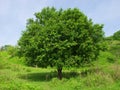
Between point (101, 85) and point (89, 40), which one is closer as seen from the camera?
point (101, 85)

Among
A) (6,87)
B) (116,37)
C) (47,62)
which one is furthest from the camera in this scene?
(116,37)

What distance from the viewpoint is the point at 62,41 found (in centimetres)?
2361

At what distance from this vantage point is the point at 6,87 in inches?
616

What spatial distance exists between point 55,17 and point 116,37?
53.7 metres

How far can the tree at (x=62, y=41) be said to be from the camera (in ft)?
77.0

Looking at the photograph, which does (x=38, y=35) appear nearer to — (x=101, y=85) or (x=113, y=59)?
(x=101, y=85)

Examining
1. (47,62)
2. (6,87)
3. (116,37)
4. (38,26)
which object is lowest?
(6,87)

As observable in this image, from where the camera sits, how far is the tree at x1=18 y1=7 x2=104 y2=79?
77.0 ft

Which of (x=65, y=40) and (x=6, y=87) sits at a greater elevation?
(x=65, y=40)

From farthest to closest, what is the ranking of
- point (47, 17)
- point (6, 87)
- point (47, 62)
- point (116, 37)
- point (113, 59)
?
point (116, 37) < point (113, 59) < point (47, 17) < point (47, 62) < point (6, 87)

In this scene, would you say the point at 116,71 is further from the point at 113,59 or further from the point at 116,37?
the point at 116,37

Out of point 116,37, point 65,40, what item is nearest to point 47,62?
point 65,40

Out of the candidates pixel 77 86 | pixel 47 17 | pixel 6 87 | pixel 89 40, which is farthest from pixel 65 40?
pixel 6 87

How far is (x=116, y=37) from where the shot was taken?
3012 inches
